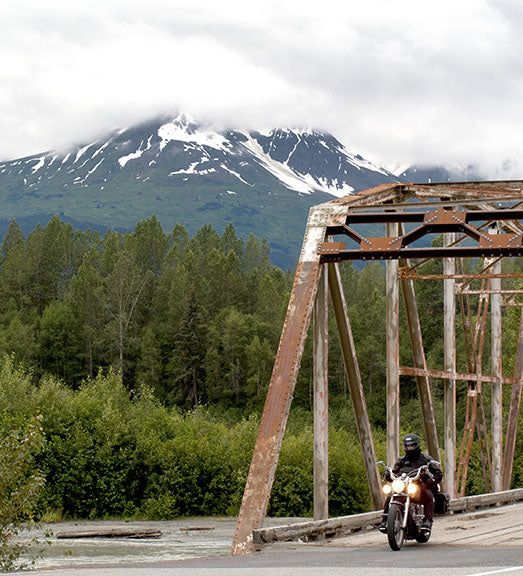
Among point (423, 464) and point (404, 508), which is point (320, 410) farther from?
point (404, 508)

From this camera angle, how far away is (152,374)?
9312 centimetres

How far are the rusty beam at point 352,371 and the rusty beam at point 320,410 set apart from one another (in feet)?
0.83

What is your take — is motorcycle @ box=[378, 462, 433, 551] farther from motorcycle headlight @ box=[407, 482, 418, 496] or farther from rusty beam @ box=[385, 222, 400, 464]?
rusty beam @ box=[385, 222, 400, 464]

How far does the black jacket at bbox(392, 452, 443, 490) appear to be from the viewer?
11414 millimetres

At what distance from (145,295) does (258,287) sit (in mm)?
13016

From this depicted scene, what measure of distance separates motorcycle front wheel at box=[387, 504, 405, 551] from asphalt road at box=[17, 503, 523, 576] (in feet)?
0.37

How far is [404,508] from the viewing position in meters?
11.0

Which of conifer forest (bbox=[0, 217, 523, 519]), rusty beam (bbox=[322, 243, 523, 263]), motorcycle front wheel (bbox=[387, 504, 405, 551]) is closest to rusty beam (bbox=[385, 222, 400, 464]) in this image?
rusty beam (bbox=[322, 243, 523, 263])

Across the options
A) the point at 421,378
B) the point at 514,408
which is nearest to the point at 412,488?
the point at 421,378

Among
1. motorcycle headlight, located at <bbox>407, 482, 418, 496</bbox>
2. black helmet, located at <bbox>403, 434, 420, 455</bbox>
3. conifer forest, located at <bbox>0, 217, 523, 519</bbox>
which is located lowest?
conifer forest, located at <bbox>0, 217, 523, 519</bbox>

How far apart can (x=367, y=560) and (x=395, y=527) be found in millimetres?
884

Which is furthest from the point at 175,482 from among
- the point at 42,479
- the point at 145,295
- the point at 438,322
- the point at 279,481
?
the point at 145,295

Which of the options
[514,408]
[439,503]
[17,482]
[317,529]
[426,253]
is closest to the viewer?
[439,503]

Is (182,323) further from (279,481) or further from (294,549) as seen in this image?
(294,549)
